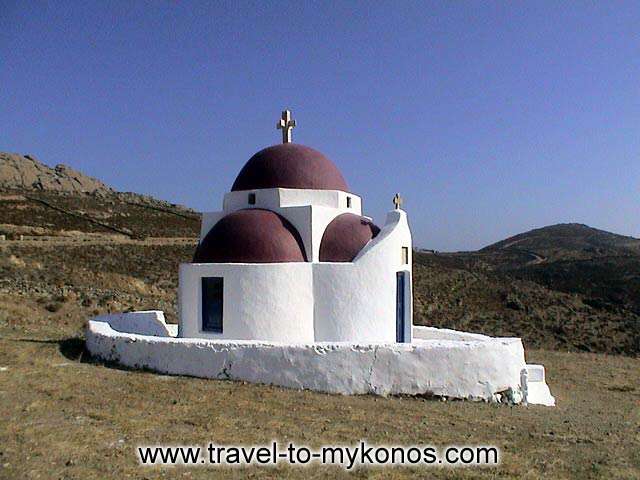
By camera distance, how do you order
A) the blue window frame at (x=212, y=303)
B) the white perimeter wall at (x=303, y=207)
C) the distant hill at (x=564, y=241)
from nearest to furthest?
the blue window frame at (x=212, y=303), the white perimeter wall at (x=303, y=207), the distant hill at (x=564, y=241)

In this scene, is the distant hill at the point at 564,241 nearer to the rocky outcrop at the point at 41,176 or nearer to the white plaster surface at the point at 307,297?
the rocky outcrop at the point at 41,176

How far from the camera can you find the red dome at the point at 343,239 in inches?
485

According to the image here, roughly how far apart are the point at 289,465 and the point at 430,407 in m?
3.69

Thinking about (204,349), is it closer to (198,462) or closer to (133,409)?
(133,409)

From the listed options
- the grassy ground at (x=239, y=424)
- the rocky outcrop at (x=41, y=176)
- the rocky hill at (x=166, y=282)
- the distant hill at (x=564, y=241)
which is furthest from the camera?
the rocky outcrop at (x=41, y=176)

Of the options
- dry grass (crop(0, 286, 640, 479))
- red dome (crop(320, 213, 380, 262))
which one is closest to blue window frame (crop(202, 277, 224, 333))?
dry grass (crop(0, 286, 640, 479))

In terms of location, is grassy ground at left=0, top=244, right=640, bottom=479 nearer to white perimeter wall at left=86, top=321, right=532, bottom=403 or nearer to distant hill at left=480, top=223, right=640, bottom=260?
white perimeter wall at left=86, top=321, right=532, bottom=403

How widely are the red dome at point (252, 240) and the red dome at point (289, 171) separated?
973mm

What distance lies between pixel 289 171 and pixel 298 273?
2.73m

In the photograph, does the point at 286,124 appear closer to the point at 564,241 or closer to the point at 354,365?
the point at 354,365

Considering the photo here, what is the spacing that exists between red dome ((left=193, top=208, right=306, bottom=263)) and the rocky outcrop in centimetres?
8270

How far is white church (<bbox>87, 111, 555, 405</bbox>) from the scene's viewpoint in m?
9.73

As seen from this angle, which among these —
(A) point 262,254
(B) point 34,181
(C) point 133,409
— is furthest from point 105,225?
(B) point 34,181

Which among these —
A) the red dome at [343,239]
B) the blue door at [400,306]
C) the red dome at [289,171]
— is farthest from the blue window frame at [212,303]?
the blue door at [400,306]
